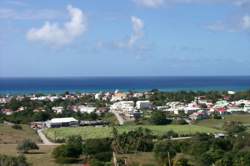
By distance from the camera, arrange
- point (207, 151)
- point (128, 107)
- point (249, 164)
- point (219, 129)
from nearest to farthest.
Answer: point (249, 164) → point (207, 151) → point (219, 129) → point (128, 107)

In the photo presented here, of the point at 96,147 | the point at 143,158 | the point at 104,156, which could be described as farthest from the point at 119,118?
the point at 104,156

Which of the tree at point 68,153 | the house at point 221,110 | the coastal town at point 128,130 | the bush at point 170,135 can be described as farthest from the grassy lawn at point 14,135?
the house at point 221,110

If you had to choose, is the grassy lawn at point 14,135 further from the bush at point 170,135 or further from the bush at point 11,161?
the bush at point 11,161

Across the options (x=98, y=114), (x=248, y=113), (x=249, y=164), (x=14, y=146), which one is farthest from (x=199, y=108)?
(x=249, y=164)

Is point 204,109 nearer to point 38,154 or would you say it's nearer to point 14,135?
point 14,135

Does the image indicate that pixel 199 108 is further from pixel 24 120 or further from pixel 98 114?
pixel 24 120

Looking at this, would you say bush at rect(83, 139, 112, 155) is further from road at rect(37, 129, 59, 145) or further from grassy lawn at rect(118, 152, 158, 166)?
road at rect(37, 129, 59, 145)

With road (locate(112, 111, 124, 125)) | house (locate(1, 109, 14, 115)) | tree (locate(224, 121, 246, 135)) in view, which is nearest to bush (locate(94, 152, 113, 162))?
tree (locate(224, 121, 246, 135))
